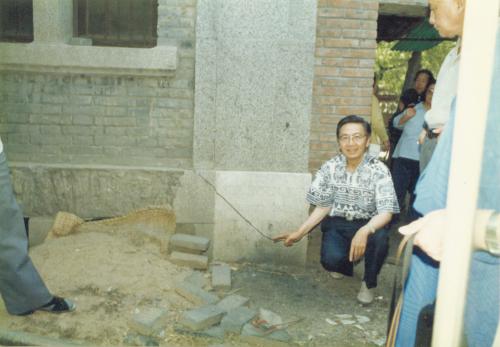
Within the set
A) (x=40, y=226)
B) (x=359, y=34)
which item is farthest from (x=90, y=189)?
(x=359, y=34)

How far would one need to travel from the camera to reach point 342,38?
4.74 m

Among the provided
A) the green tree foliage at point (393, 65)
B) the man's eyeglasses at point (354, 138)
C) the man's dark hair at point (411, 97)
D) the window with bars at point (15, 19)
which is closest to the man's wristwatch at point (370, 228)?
the man's eyeglasses at point (354, 138)

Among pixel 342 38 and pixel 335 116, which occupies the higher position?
pixel 342 38

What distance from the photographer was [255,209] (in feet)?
15.5

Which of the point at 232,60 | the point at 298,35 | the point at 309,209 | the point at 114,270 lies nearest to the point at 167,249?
the point at 114,270

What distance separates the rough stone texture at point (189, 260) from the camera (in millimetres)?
4469

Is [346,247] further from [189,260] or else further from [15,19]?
[15,19]

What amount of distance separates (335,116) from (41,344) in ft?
10.1

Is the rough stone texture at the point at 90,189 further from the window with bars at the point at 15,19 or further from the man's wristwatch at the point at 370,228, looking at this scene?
the man's wristwatch at the point at 370,228

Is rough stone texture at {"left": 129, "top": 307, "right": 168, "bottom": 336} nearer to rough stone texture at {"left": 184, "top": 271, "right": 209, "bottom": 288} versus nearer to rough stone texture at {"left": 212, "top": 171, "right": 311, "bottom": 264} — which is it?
rough stone texture at {"left": 184, "top": 271, "right": 209, "bottom": 288}

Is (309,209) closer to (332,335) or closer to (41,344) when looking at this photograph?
(332,335)

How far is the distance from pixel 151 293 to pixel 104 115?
1.77m

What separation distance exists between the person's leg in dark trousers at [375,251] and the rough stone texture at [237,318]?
1000mm

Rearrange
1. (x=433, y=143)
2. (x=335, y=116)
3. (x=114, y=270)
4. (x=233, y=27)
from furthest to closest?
1. (x=335, y=116)
2. (x=233, y=27)
3. (x=114, y=270)
4. (x=433, y=143)
